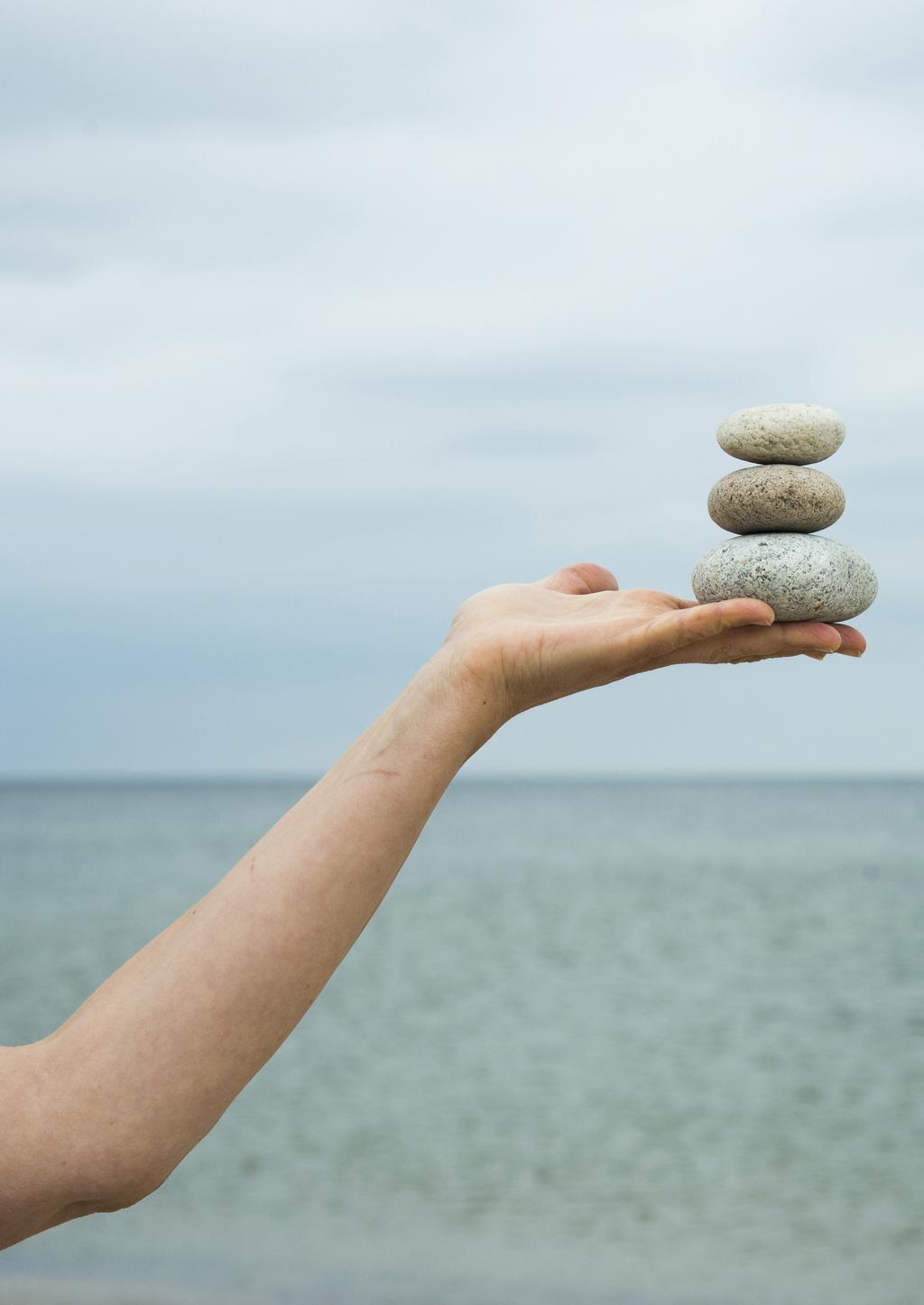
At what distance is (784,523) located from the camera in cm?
321

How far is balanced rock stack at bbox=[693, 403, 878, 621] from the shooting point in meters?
3.02

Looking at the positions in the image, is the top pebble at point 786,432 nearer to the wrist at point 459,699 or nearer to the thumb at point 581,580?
the thumb at point 581,580

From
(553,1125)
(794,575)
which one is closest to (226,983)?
(794,575)

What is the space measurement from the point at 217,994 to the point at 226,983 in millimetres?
18

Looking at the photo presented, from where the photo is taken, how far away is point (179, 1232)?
9.45 metres

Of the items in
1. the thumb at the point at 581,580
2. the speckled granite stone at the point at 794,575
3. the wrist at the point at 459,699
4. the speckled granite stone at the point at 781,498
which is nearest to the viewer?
the wrist at the point at 459,699

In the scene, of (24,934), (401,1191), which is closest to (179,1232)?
(401,1191)

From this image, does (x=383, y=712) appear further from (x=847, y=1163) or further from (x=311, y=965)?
(x=847, y=1163)

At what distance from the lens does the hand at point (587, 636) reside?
207cm

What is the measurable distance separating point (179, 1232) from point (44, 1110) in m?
8.67

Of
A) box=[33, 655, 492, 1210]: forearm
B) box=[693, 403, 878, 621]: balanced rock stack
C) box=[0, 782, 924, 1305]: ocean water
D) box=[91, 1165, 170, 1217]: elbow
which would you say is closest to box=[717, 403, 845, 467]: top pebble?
box=[693, 403, 878, 621]: balanced rock stack

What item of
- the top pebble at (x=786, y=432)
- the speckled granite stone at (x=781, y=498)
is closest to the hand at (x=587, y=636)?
the speckled granite stone at (x=781, y=498)

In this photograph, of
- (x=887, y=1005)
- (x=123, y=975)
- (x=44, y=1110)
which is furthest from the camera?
(x=887, y=1005)

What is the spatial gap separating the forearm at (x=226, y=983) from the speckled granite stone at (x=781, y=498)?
162 centimetres
